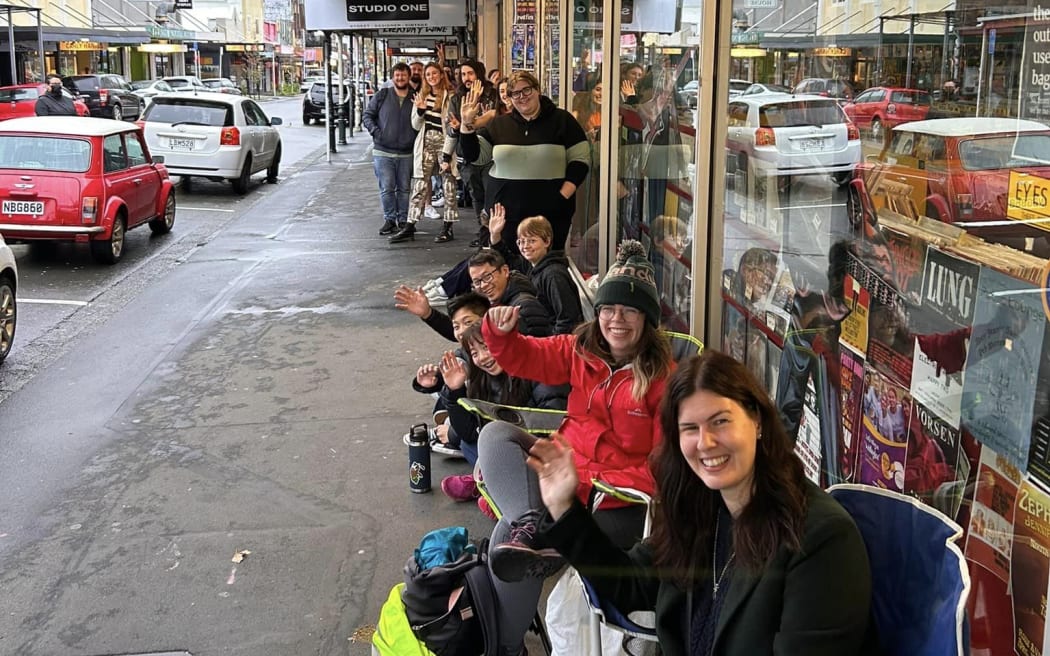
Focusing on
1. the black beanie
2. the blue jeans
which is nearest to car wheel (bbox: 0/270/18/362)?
the blue jeans

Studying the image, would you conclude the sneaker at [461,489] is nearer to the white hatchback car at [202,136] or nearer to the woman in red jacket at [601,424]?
the woman in red jacket at [601,424]

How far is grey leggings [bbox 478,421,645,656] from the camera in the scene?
3381 millimetres

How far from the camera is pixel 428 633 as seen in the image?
339 cm

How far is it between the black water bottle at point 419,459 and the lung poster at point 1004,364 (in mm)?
2967

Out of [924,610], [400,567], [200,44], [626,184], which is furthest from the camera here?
[200,44]

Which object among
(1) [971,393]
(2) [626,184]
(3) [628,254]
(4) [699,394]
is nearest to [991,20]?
(1) [971,393]

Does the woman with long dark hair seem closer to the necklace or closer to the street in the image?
the necklace

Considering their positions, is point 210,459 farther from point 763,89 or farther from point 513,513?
point 763,89

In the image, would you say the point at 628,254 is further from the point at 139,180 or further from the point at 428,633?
the point at 139,180

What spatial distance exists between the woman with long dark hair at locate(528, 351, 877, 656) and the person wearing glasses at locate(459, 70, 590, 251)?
5109 mm

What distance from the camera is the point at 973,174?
2.45 meters

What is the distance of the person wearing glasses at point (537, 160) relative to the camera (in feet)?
24.6

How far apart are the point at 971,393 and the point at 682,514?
0.76 metres

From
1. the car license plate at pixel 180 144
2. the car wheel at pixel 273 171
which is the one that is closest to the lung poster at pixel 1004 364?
the car license plate at pixel 180 144
